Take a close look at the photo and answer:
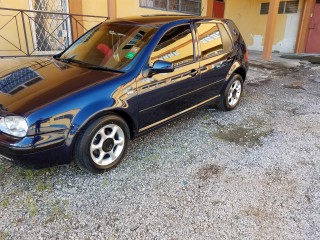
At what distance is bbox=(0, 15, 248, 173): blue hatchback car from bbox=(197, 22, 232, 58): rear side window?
0.02m

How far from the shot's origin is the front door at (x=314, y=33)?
11.9m

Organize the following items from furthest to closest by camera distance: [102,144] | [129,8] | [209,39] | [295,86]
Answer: [129,8]
[295,86]
[209,39]
[102,144]

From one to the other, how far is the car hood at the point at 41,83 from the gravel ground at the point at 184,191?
805 millimetres

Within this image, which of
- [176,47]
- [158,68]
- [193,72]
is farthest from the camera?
[193,72]

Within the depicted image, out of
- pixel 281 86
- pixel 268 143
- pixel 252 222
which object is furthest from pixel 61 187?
pixel 281 86

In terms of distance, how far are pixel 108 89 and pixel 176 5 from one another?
792 cm

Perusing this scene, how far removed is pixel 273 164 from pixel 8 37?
614 cm

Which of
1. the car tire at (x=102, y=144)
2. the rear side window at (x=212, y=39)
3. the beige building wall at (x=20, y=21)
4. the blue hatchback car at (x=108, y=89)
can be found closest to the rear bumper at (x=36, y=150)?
the blue hatchback car at (x=108, y=89)

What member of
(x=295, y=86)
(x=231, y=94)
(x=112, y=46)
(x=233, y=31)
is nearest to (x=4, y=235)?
(x=112, y=46)

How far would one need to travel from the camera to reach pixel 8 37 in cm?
621

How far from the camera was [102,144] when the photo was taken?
9.11 ft

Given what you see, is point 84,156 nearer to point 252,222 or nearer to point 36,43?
point 252,222

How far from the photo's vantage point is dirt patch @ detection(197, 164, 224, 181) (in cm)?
290

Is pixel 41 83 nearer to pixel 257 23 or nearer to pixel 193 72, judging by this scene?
pixel 193 72
